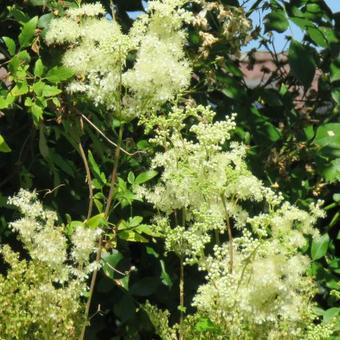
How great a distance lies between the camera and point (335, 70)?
108 inches

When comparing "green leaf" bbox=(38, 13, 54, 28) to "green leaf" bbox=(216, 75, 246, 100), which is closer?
"green leaf" bbox=(38, 13, 54, 28)

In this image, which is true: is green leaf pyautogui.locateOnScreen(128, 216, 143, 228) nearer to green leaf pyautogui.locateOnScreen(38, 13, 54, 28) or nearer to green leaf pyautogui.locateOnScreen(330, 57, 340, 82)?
green leaf pyautogui.locateOnScreen(38, 13, 54, 28)

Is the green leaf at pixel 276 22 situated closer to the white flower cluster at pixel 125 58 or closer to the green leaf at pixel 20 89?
the white flower cluster at pixel 125 58

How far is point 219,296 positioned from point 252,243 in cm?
11

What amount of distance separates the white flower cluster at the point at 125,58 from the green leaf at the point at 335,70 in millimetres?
829

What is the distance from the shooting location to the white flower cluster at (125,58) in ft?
6.09

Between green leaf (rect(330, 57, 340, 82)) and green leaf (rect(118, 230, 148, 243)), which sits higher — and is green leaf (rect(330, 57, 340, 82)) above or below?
above

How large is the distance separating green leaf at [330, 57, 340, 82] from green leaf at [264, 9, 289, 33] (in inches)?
8.3

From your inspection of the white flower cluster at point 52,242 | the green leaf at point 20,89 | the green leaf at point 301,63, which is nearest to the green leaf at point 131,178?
the green leaf at point 20,89

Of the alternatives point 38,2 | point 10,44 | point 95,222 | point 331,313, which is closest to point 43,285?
point 95,222

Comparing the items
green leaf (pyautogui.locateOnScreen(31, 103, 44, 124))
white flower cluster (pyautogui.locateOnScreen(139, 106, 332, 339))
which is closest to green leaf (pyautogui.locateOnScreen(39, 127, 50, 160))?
green leaf (pyautogui.locateOnScreen(31, 103, 44, 124))

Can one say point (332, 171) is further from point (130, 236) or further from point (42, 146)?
point (42, 146)

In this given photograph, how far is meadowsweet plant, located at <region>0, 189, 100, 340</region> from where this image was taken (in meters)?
1.76

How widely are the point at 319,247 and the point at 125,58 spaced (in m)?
1.04
